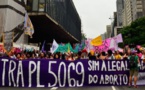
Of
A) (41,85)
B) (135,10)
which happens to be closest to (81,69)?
(41,85)

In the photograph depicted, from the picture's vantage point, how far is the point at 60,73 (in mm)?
11305

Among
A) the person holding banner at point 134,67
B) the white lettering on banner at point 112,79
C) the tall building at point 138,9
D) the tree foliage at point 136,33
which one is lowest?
the white lettering on banner at point 112,79

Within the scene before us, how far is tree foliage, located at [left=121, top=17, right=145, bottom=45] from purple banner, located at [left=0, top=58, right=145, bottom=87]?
Result: 6124cm

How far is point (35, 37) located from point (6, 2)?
24103 millimetres

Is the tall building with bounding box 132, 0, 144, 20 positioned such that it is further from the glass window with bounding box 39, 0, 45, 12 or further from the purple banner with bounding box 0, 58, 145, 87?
the purple banner with bounding box 0, 58, 145, 87

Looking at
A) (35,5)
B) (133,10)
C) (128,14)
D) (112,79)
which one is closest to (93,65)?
(112,79)

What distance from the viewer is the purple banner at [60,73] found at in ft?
36.2

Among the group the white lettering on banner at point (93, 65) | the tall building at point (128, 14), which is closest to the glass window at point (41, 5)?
the white lettering on banner at point (93, 65)

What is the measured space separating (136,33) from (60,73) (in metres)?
65.6

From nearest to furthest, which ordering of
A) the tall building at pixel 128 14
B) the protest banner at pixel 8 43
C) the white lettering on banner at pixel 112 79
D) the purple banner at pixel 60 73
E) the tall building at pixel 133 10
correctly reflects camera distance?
the purple banner at pixel 60 73 → the white lettering on banner at pixel 112 79 → the protest banner at pixel 8 43 → the tall building at pixel 133 10 → the tall building at pixel 128 14

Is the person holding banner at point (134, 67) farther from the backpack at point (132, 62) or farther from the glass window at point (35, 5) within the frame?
the glass window at point (35, 5)

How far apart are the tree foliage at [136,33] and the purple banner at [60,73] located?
61.2 m

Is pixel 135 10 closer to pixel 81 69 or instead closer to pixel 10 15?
pixel 10 15

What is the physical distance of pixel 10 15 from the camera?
34.1 m
